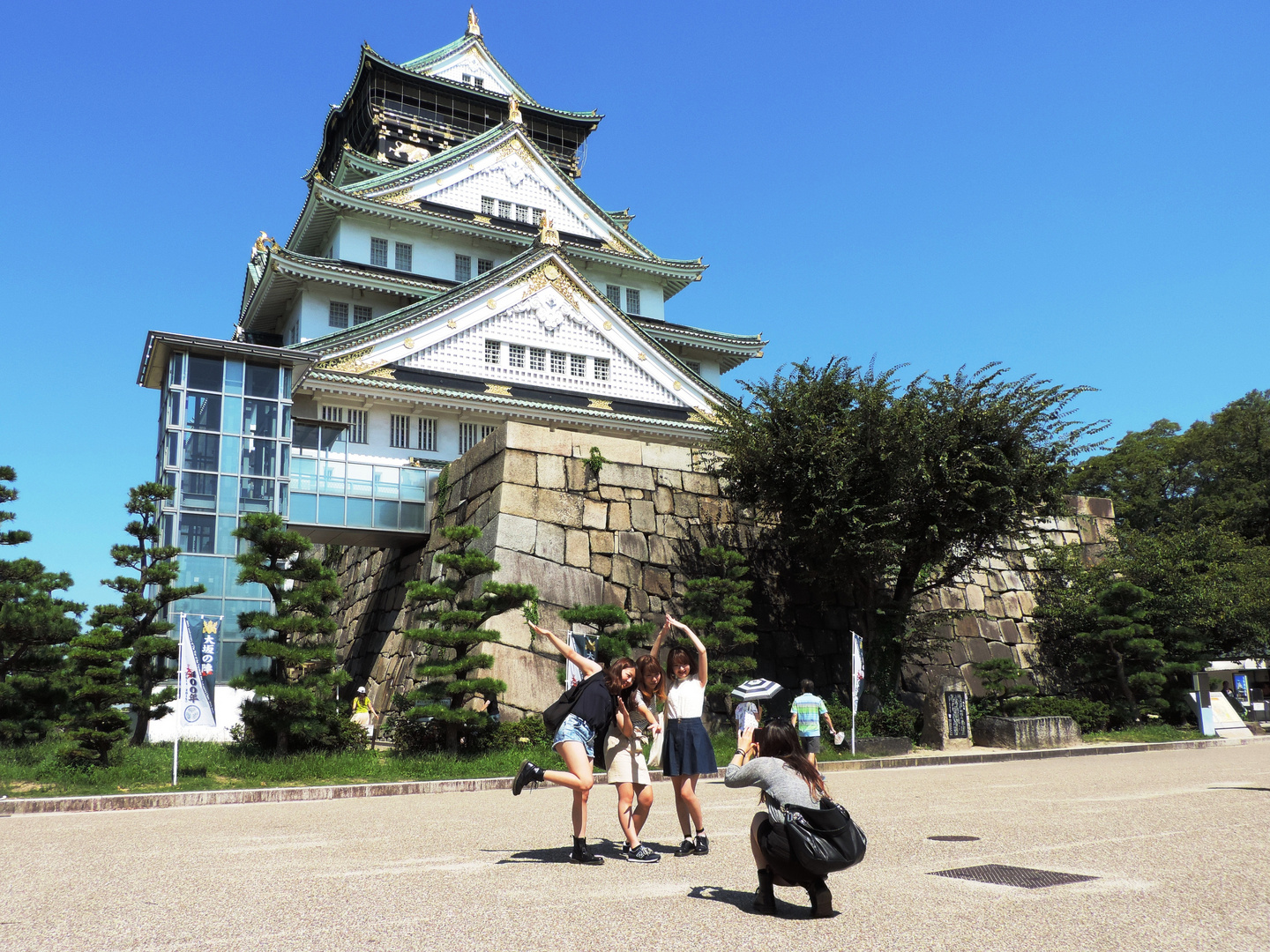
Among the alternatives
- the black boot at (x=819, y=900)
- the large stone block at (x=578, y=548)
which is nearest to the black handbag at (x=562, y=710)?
the black boot at (x=819, y=900)

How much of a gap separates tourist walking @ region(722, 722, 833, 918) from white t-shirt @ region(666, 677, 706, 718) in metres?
1.99

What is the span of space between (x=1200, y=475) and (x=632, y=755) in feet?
138

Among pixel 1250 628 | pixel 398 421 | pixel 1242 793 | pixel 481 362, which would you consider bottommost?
pixel 1242 793

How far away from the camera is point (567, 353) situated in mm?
31125

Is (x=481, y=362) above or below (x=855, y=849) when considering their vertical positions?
above

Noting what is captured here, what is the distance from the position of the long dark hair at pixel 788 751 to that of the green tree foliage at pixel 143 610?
423 inches

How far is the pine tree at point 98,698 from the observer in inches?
507

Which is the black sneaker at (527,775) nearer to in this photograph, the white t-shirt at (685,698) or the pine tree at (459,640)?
the white t-shirt at (685,698)

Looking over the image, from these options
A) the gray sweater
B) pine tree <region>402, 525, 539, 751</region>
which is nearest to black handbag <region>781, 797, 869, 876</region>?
the gray sweater

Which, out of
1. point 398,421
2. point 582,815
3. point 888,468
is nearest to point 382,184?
point 398,421

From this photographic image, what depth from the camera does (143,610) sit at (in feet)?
46.6

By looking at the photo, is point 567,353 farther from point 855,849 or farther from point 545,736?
point 855,849

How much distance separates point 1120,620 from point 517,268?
1880cm

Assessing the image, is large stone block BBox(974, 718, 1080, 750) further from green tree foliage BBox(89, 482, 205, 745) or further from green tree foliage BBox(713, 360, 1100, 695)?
green tree foliage BBox(89, 482, 205, 745)
